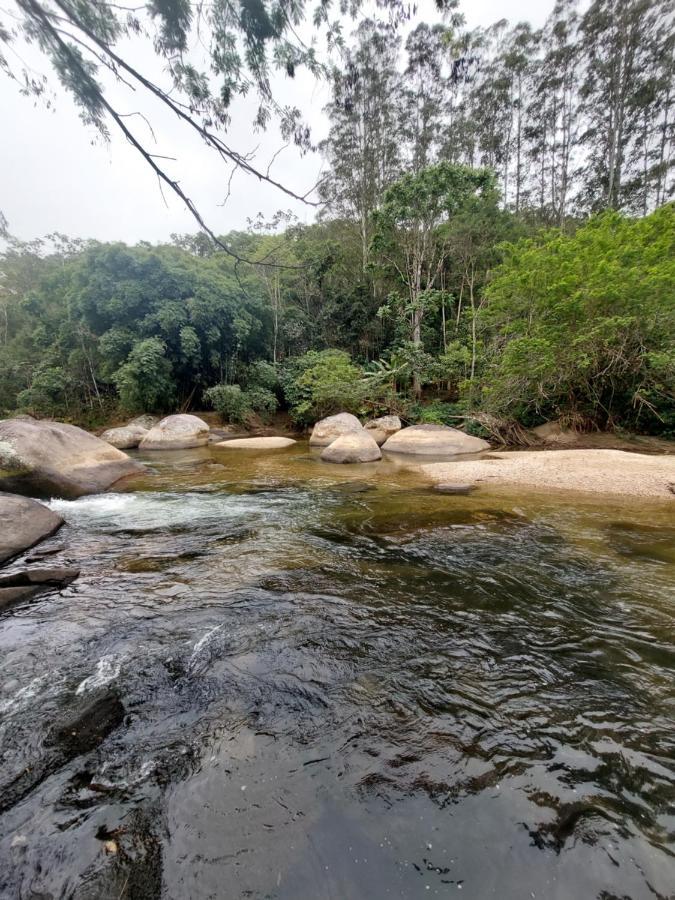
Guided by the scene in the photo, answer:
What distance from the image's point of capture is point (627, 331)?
9.18 m

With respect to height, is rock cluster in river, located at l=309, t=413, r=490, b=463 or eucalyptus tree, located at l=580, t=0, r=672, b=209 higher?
eucalyptus tree, located at l=580, t=0, r=672, b=209

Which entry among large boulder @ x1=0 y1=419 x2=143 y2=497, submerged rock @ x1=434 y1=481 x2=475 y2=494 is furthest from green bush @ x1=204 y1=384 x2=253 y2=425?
submerged rock @ x1=434 y1=481 x2=475 y2=494

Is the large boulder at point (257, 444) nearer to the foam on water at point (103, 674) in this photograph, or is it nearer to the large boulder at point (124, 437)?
the large boulder at point (124, 437)

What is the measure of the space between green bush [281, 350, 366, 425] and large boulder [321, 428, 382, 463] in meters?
4.52

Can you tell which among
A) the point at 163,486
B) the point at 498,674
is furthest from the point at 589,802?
the point at 163,486

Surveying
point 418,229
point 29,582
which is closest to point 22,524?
point 29,582

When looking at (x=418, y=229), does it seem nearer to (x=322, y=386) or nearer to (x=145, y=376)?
(x=322, y=386)

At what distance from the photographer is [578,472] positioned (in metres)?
7.31

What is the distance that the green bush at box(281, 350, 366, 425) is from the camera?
49.1ft

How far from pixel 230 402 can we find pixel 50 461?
1061cm

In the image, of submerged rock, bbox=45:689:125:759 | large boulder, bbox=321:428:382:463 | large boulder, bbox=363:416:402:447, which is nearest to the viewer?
submerged rock, bbox=45:689:125:759

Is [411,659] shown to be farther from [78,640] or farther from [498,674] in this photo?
[78,640]

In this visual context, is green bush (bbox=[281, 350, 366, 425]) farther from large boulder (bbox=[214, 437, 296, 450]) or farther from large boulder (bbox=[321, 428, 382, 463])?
large boulder (bbox=[321, 428, 382, 463])

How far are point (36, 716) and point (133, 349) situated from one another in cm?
1562
